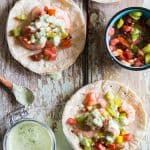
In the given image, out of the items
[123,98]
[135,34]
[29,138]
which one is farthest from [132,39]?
[29,138]

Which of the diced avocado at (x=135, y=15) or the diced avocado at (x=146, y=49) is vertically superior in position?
the diced avocado at (x=135, y=15)

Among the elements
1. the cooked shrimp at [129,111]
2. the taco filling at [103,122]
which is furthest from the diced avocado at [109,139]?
the cooked shrimp at [129,111]

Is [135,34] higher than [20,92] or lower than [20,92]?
higher

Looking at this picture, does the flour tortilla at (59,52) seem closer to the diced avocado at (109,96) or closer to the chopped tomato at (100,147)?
the diced avocado at (109,96)

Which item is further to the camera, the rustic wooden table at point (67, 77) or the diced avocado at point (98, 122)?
the rustic wooden table at point (67, 77)

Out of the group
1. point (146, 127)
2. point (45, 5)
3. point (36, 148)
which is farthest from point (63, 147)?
point (45, 5)

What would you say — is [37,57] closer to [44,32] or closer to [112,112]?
[44,32]

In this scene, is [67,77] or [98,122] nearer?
[98,122]
